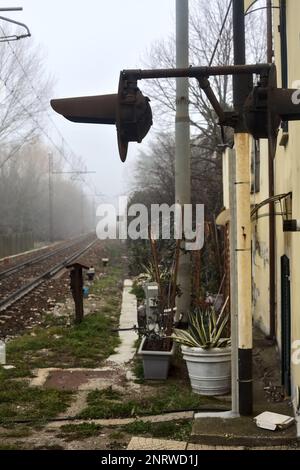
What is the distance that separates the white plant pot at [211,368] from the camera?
6.64 meters

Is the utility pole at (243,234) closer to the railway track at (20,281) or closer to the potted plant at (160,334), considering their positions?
the potted plant at (160,334)

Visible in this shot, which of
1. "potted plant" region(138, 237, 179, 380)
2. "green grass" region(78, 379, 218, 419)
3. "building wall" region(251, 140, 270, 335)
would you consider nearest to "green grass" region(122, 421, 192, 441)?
"green grass" region(78, 379, 218, 419)

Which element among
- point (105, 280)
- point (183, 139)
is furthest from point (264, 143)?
point (105, 280)

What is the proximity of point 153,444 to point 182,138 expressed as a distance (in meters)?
5.21

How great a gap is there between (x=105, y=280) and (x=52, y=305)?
6889 mm

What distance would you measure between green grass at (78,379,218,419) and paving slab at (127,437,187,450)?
2.87 feet

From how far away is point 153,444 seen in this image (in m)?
4.99

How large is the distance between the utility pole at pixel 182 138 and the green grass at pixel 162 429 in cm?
348

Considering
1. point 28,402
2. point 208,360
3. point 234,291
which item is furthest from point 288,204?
point 28,402

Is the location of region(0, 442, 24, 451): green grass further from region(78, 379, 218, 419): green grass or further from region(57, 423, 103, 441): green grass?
region(78, 379, 218, 419): green grass

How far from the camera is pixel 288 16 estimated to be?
21.1 feet

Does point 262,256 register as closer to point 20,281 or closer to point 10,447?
point 10,447

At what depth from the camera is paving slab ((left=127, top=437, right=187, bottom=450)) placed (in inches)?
192

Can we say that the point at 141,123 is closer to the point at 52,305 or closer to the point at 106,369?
the point at 106,369
